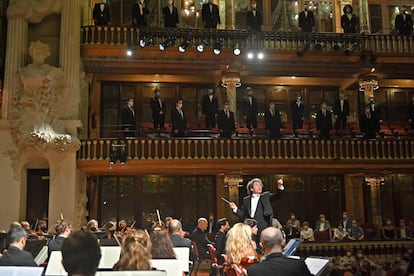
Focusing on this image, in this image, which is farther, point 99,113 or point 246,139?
point 99,113

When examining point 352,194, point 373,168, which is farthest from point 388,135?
point 352,194

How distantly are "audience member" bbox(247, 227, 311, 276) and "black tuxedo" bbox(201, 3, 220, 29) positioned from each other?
13698 mm

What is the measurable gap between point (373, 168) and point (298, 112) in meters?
3.08

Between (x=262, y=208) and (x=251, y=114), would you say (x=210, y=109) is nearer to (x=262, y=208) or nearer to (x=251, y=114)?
(x=251, y=114)

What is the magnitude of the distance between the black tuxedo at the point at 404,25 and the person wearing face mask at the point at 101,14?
9927 mm

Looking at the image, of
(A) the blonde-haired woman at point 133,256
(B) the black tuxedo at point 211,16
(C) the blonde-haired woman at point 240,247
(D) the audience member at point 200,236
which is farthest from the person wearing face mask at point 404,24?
(A) the blonde-haired woman at point 133,256

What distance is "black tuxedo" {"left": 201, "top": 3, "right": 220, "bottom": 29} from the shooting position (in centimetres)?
1686

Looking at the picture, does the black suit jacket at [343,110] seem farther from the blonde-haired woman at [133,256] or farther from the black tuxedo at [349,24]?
the blonde-haired woman at [133,256]

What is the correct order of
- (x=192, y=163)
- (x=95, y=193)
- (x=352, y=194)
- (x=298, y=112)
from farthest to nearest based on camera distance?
(x=352, y=194) < (x=95, y=193) < (x=298, y=112) < (x=192, y=163)


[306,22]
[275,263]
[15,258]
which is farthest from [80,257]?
[306,22]

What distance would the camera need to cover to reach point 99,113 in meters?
18.6

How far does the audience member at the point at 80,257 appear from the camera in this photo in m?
2.41

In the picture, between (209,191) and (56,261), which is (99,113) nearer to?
(209,191)

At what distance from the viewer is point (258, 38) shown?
1647cm
